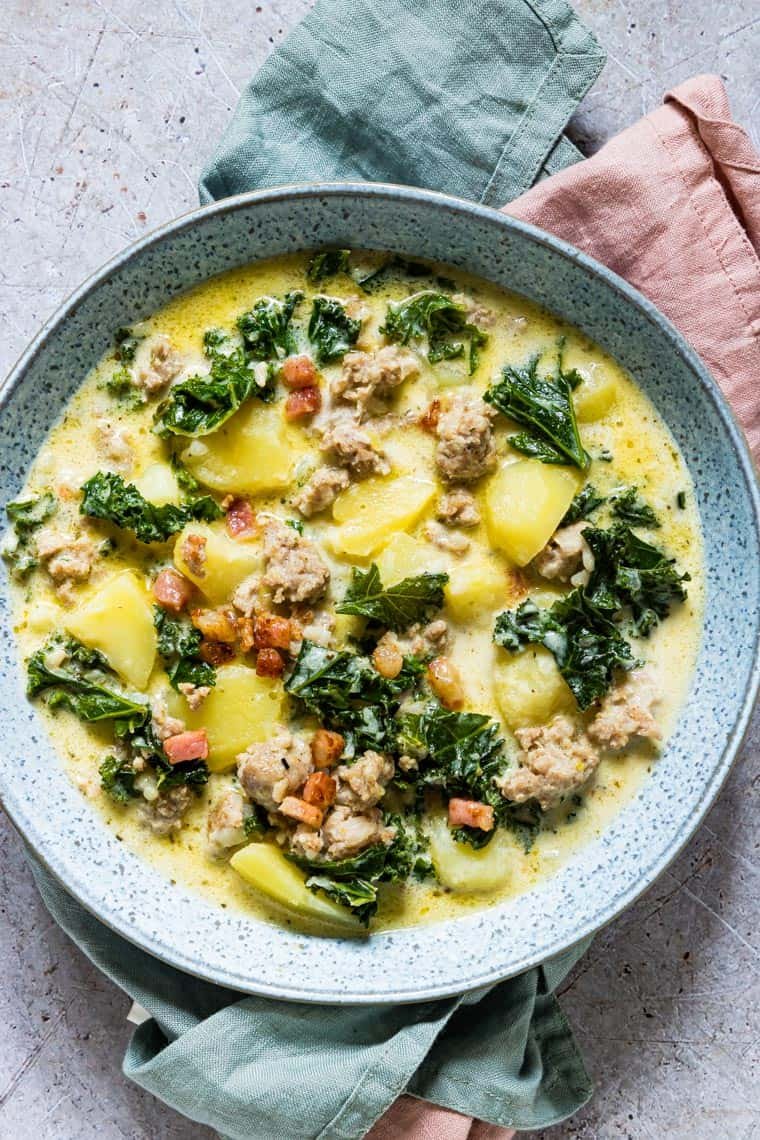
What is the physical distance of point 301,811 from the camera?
4.54 meters

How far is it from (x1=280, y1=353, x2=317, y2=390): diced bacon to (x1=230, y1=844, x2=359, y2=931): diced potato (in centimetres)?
207

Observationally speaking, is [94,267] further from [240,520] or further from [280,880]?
[280,880]

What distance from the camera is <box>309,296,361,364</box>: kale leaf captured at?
15.9ft

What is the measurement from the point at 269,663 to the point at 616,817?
1713 mm

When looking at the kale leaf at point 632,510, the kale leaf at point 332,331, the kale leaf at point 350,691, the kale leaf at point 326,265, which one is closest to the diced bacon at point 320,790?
the kale leaf at point 350,691

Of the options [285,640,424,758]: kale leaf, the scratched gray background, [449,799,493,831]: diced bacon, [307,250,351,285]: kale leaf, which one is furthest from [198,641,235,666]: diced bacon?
[307,250,351,285]: kale leaf

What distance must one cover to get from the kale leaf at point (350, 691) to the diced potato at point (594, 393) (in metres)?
1.37

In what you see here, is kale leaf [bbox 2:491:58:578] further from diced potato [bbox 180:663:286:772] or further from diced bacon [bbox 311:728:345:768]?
diced bacon [bbox 311:728:345:768]

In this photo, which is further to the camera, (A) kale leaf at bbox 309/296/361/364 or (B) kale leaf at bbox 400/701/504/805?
(A) kale leaf at bbox 309/296/361/364

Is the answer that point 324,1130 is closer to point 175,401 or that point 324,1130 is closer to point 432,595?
point 432,595

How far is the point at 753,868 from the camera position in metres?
5.28

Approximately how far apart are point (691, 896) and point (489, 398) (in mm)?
2659

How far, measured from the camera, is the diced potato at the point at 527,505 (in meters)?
4.68

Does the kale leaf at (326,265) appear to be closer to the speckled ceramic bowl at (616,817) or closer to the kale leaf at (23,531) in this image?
the speckled ceramic bowl at (616,817)
